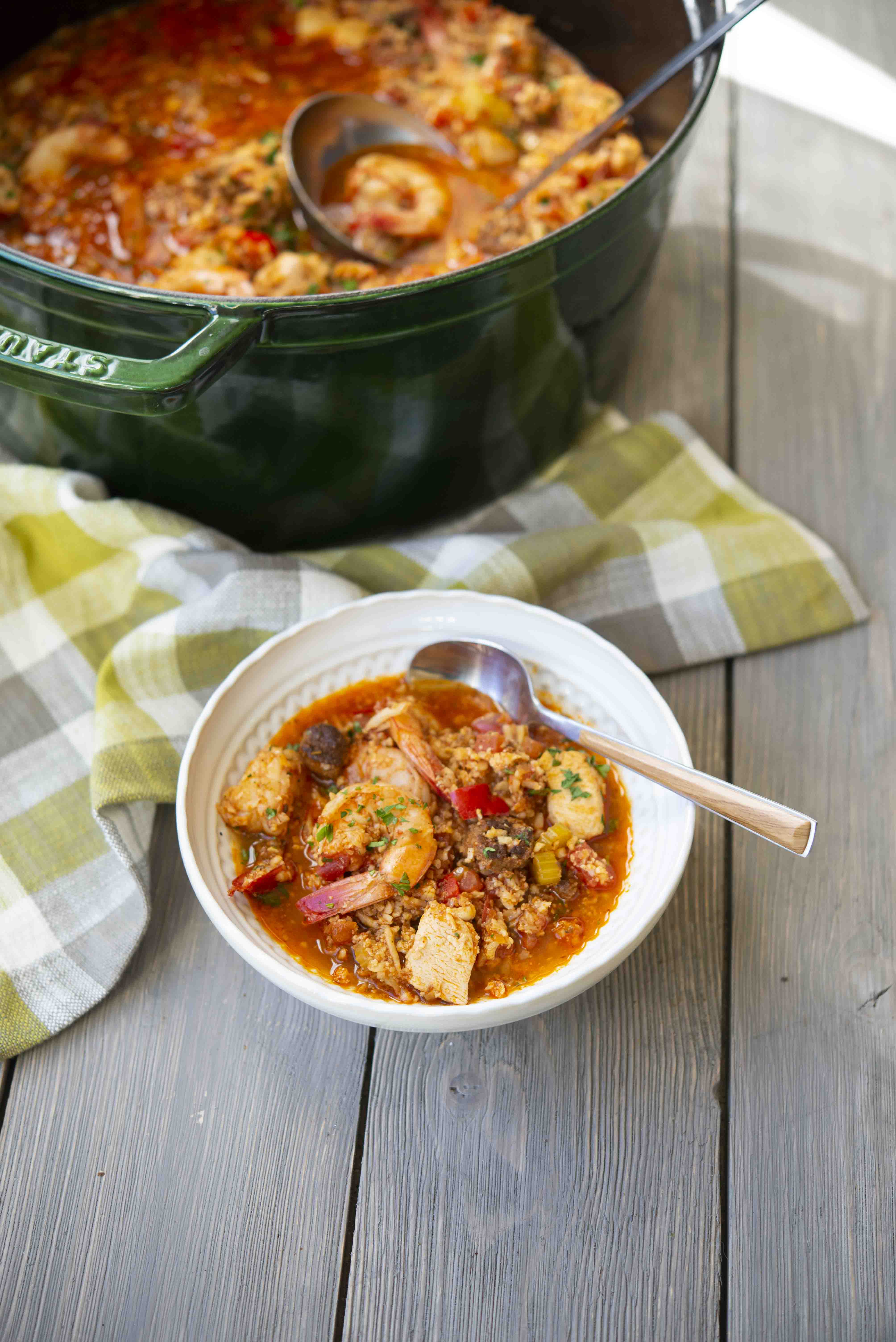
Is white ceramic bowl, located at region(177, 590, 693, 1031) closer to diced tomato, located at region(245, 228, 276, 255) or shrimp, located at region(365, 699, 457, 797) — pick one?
shrimp, located at region(365, 699, 457, 797)

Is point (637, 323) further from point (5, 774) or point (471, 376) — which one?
point (5, 774)

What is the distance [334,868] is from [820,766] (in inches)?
38.8

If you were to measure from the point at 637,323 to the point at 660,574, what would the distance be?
22.1 inches

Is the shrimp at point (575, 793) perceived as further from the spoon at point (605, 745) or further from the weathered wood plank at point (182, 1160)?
the weathered wood plank at point (182, 1160)

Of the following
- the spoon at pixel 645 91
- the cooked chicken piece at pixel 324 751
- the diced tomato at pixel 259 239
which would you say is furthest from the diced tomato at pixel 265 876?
the spoon at pixel 645 91

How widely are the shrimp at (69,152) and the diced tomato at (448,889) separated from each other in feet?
5.99

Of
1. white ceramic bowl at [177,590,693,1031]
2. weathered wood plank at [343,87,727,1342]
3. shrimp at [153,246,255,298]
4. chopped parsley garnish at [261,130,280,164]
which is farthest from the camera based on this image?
chopped parsley garnish at [261,130,280,164]

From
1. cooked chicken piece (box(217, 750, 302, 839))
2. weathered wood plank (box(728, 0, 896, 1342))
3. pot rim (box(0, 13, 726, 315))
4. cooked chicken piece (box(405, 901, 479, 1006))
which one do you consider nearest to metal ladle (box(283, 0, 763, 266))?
pot rim (box(0, 13, 726, 315))

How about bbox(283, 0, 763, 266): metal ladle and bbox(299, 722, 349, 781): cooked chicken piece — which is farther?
bbox(283, 0, 763, 266): metal ladle

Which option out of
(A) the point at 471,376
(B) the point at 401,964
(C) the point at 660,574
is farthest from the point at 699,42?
(B) the point at 401,964

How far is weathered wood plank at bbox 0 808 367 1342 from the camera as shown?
162cm

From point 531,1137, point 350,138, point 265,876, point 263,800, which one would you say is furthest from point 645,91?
point 531,1137

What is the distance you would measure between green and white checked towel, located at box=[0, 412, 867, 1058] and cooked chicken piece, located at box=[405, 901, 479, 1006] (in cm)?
56

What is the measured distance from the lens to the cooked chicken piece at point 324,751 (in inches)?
69.7
